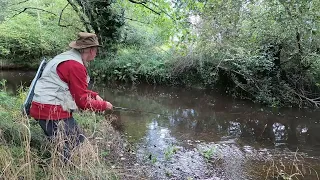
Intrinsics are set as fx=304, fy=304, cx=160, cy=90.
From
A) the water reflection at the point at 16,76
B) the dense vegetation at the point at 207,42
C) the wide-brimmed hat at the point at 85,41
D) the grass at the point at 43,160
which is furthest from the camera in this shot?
the water reflection at the point at 16,76

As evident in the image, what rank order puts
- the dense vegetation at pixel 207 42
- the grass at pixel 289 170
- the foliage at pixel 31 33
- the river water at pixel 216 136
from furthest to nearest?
1. the foliage at pixel 31 33
2. the dense vegetation at pixel 207 42
3. the river water at pixel 216 136
4. the grass at pixel 289 170

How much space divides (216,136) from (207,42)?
5256 mm

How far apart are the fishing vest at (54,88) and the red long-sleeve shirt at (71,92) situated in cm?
4

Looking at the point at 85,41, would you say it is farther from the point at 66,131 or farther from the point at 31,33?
the point at 31,33

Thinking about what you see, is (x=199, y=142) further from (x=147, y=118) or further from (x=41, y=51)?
(x=41, y=51)

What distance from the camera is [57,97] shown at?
287 centimetres

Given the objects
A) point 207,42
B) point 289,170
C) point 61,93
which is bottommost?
point 289,170

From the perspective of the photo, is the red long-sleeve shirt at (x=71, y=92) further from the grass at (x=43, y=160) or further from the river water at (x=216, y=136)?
the river water at (x=216, y=136)

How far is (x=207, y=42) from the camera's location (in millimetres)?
11445

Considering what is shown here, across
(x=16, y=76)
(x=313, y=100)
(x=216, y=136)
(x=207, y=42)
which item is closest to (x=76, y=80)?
(x=216, y=136)

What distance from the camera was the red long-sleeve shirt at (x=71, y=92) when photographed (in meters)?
2.82

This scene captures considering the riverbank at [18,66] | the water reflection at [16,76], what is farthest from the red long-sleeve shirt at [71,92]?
the riverbank at [18,66]

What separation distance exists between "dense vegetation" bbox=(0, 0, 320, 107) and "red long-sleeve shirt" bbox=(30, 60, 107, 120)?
12.8ft

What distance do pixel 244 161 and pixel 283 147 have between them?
5.38 ft
